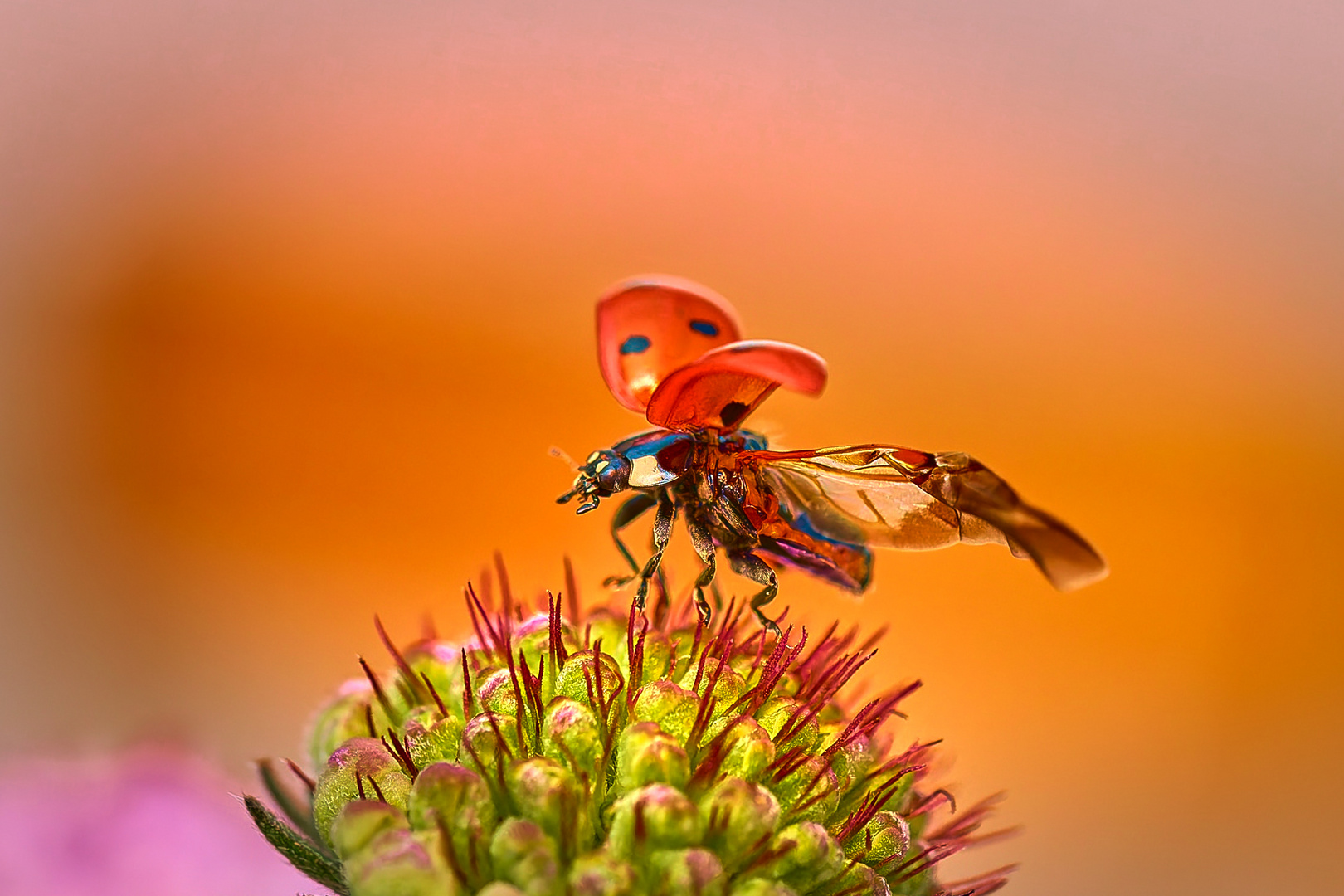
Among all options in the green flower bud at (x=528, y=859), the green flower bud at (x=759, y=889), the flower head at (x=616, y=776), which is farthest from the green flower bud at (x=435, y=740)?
the green flower bud at (x=759, y=889)

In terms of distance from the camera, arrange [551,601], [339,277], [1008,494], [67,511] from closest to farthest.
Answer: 1. [1008,494]
2. [551,601]
3. [67,511]
4. [339,277]

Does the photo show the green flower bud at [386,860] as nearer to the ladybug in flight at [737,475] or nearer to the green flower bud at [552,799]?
the green flower bud at [552,799]

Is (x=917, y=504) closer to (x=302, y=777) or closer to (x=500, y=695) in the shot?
(x=500, y=695)

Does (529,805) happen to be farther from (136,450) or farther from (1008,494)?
(136,450)

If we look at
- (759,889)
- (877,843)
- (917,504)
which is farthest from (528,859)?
(917,504)

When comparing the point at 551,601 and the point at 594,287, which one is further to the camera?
the point at 594,287

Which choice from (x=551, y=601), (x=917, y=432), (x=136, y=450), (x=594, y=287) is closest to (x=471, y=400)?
(x=594, y=287)

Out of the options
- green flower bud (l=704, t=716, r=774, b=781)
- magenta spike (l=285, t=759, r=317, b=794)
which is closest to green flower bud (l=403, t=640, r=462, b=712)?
magenta spike (l=285, t=759, r=317, b=794)
